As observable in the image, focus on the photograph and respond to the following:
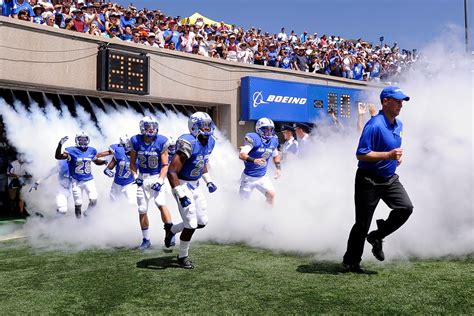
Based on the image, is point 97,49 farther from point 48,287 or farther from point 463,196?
point 463,196

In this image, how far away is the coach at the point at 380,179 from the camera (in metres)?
4.99

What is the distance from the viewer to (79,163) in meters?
9.51

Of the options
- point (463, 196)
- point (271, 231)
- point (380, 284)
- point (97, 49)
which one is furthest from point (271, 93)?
point (380, 284)

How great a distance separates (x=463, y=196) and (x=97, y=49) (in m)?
9.55

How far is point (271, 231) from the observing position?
7.31 metres

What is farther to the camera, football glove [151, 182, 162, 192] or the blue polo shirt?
football glove [151, 182, 162, 192]

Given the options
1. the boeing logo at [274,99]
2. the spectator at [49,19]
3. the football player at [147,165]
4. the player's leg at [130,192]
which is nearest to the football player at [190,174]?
the football player at [147,165]

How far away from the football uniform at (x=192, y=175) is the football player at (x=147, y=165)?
42.8 inches

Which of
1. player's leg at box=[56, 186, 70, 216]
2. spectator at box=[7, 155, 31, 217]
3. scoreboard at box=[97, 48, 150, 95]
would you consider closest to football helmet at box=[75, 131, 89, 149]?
player's leg at box=[56, 186, 70, 216]

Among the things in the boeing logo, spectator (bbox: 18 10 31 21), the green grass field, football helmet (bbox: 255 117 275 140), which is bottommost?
the green grass field

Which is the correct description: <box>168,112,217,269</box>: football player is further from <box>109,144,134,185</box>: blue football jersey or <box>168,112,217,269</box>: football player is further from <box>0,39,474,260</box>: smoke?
<box>109,144,134,185</box>: blue football jersey

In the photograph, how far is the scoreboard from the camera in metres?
12.3

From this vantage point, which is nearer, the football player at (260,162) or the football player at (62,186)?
the football player at (260,162)

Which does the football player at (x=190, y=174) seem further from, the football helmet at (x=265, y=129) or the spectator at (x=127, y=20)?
the spectator at (x=127, y=20)
